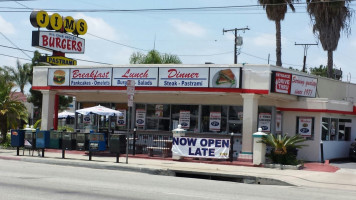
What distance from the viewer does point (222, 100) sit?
1031 inches

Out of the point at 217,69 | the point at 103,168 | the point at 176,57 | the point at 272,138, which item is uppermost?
the point at 176,57

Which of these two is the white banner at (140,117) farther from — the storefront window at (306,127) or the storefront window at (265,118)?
the storefront window at (306,127)

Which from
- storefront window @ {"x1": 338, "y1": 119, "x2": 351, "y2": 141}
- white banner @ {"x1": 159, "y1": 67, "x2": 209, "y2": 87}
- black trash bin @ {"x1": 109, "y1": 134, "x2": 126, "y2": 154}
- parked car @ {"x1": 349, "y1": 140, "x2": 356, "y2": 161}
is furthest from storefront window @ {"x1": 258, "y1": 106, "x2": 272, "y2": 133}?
black trash bin @ {"x1": 109, "y1": 134, "x2": 126, "y2": 154}

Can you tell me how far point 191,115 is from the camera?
89.5 ft

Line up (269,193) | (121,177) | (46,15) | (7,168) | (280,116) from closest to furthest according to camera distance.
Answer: (269,193), (121,177), (7,168), (280,116), (46,15)

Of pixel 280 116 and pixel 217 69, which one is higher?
pixel 217 69

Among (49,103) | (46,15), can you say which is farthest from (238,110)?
(46,15)

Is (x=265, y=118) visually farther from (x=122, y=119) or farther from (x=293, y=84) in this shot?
(x=122, y=119)

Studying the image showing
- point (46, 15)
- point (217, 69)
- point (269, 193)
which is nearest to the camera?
point (269, 193)

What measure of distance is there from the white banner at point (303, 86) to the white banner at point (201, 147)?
14.8ft

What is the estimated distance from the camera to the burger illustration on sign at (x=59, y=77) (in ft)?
90.4

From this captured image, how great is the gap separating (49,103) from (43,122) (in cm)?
110

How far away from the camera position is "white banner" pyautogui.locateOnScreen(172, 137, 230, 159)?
2234 centimetres

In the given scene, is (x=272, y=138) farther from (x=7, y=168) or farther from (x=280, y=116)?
(x=7, y=168)
